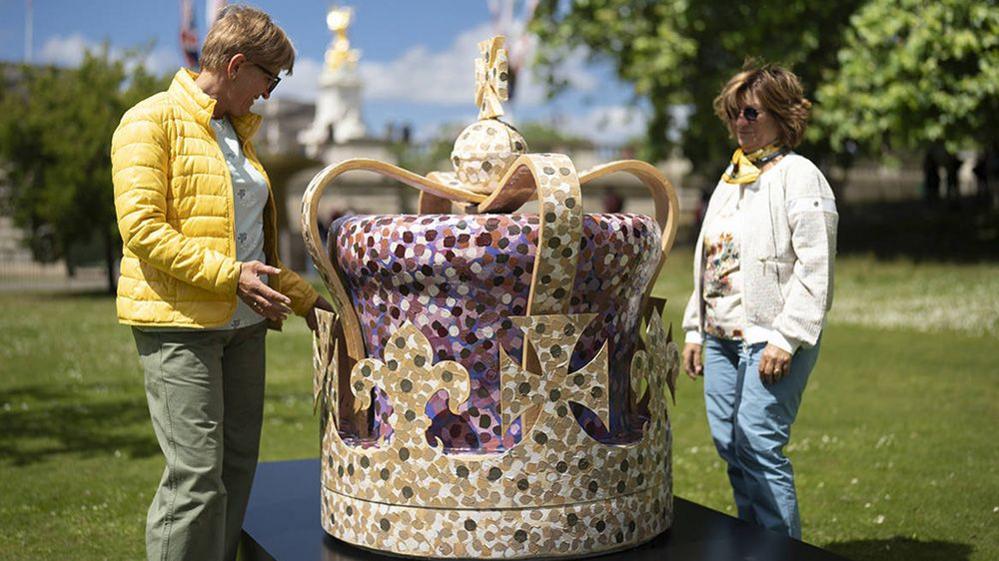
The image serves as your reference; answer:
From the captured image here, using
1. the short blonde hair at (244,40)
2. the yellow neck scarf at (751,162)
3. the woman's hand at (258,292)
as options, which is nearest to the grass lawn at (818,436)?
the yellow neck scarf at (751,162)

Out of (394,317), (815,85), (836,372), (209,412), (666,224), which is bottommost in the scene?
(836,372)

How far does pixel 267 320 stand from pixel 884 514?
4008mm

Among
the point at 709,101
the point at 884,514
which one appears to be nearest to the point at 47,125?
the point at 709,101

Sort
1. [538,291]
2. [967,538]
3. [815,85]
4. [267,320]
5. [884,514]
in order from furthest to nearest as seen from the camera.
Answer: [815,85], [884,514], [967,538], [267,320], [538,291]

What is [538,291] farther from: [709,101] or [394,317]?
[709,101]

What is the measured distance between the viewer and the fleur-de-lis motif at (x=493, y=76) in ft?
13.0

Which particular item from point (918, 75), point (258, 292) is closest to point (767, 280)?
point (258, 292)

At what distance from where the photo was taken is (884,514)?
633 cm

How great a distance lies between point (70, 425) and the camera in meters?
9.60

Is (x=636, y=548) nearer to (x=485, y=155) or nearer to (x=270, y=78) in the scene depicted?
(x=485, y=155)

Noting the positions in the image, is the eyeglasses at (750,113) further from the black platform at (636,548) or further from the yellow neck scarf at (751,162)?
the black platform at (636,548)

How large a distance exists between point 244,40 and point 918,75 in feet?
55.3

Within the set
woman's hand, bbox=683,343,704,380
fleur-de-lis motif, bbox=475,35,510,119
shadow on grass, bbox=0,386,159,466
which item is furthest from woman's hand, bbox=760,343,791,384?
shadow on grass, bbox=0,386,159,466

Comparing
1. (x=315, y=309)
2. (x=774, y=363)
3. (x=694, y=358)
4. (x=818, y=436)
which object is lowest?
(x=818, y=436)
